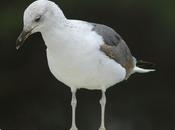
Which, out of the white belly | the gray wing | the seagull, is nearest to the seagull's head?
the seagull

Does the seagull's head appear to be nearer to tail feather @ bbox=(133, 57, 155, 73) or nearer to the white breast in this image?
the white breast

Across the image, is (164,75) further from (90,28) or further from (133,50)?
(90,28)

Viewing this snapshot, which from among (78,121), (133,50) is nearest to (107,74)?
(133,50)

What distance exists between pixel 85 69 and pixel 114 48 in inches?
12.5

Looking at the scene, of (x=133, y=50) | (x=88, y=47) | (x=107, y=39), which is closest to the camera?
(x=88, y=47)

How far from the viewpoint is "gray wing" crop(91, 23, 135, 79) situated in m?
3.50

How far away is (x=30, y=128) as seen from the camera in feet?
18.5

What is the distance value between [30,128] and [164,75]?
1.09 m

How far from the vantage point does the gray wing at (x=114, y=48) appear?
11.5 ft

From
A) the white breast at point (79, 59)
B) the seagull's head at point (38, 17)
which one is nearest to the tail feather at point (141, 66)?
the white breast at point (79, 59)

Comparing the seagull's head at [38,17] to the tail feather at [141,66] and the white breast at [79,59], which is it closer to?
the white breast at [79,59]

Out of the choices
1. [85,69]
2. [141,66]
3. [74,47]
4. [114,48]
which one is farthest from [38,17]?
[141,66]

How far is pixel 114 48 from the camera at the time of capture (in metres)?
3.60

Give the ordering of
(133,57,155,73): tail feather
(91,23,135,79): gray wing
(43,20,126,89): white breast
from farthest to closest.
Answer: (133,57,155,73): tail feather < (91,23,135,79): gray wing < (43,20,126,89): white breast
